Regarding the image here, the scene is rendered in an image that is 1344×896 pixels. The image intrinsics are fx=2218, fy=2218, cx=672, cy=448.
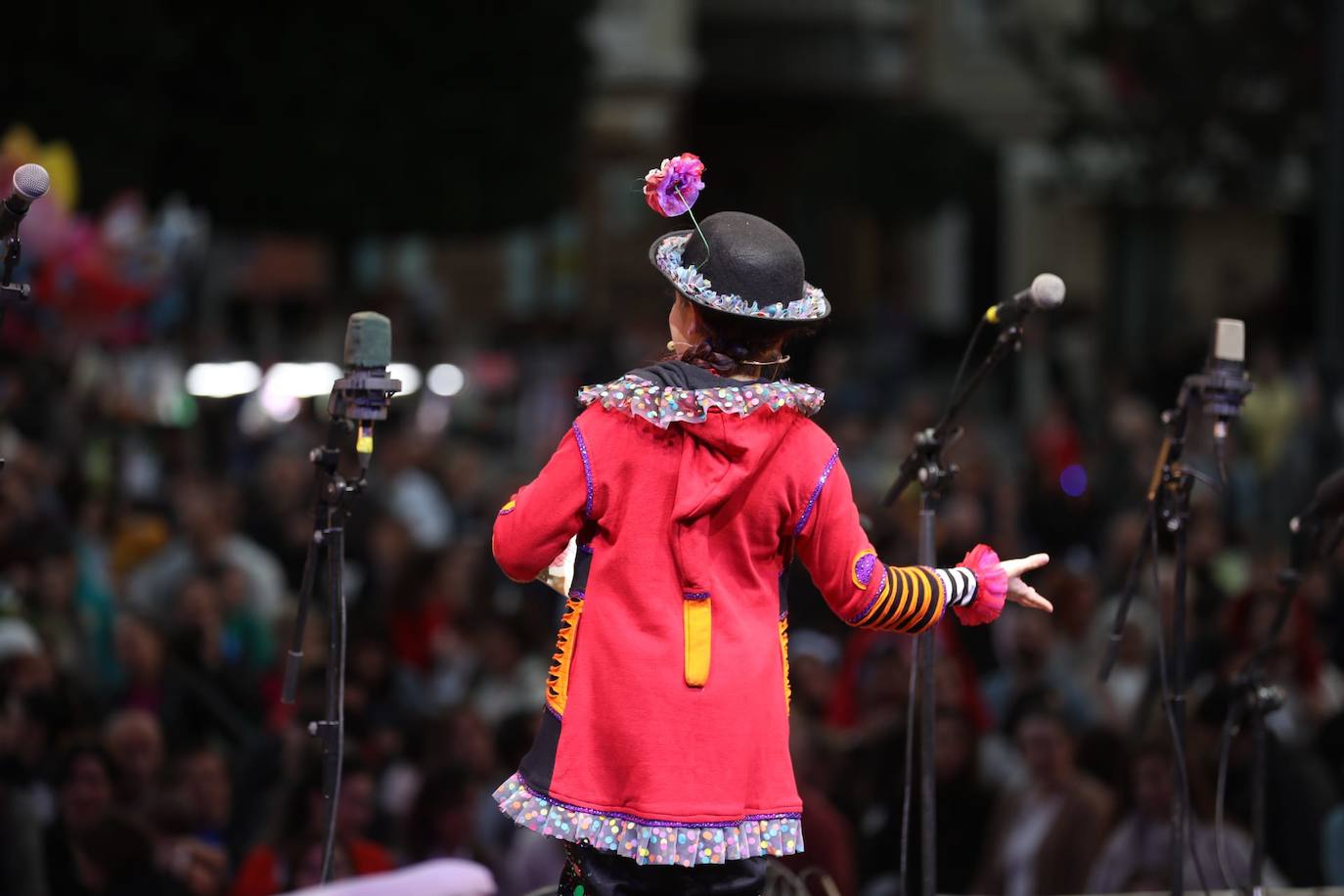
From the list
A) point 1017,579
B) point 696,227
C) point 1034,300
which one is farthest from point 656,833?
point 1034,300

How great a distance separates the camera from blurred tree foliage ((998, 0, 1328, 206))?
19.3m

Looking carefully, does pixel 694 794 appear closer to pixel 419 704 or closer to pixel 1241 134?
pixel 419 704

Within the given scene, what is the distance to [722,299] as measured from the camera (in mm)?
4051

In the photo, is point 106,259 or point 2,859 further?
point 106,259

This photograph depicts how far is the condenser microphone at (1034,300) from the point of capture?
4.57 m

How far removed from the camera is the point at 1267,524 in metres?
13.0

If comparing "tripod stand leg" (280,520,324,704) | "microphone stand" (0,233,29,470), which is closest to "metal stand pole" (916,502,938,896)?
"tripod stand leg" (280,520,324,704)

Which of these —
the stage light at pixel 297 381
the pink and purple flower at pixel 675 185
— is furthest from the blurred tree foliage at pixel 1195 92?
the pink and purple flower at pixel 675 185

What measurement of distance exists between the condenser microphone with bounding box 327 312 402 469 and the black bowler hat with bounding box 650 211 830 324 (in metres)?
0.74

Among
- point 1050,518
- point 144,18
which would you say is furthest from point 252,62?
point 1050,518

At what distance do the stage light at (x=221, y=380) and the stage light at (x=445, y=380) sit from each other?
149 centimetres

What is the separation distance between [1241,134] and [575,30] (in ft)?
19.8

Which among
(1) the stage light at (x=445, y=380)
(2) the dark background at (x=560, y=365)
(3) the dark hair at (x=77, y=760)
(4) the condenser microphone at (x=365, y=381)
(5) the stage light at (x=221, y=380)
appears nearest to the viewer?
(4) the condenser microphone at (x=365, y=381)

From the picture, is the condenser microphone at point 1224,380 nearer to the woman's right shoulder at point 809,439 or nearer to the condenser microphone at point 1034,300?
the condenser microphone at point 1034,300
